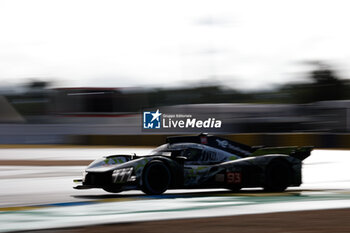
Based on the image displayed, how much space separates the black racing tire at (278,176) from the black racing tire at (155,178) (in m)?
1.86

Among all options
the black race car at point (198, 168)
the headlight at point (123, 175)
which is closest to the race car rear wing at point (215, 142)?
the black race car at point (198, 168)

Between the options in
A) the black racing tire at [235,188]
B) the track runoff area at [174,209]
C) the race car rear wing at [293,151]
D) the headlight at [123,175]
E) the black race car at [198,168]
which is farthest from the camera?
the race car rear wing at [293,151]

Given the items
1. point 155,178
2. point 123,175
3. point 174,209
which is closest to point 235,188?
point 155,178

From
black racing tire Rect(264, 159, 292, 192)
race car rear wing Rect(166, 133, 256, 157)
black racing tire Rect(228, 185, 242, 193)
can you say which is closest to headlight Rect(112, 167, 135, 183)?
race car rear wing Rect(166, 133, 256, 157)

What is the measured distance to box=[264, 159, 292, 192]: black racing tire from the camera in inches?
423

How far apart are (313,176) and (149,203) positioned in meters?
7.13

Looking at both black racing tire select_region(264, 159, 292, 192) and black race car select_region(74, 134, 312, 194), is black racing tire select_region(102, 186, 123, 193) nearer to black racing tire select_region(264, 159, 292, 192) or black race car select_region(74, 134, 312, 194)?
black race car select_region(74, 134, 312, 194)

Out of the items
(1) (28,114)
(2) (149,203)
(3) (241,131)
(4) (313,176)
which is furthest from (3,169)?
(1) (28,114)

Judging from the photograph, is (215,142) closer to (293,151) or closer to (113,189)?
(293,151)

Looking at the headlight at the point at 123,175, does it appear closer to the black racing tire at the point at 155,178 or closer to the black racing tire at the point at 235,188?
the black racing tire at the point at 155,178

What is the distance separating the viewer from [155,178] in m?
9.95

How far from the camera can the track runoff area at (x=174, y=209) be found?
680 centimetres

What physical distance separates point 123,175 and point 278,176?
9.10ft

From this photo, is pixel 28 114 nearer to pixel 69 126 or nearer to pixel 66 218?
pixel 69 126
